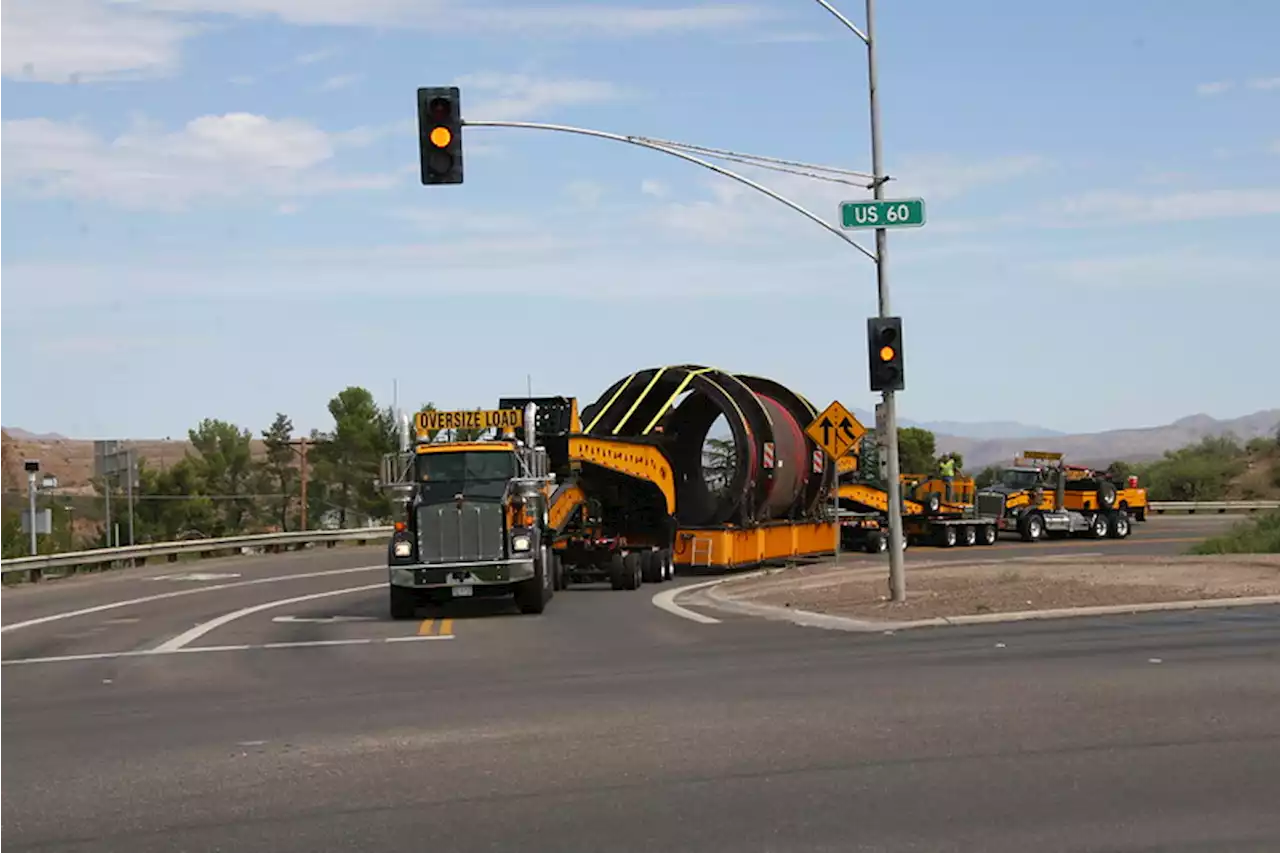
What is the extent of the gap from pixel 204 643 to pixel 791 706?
11.4m

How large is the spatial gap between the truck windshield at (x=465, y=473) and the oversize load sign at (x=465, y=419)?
1709 millimetres

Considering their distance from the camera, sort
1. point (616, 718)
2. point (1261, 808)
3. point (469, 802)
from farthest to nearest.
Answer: point (616, 718), point (469, 802), point (1261, 808)

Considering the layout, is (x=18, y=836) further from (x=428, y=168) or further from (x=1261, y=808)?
(x=428, y=168)

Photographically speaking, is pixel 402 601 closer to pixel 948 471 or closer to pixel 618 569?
pixel 618 569

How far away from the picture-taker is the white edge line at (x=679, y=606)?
78.6 ft

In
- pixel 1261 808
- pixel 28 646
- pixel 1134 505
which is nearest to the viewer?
pixel 1261 808

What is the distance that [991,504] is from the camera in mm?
52281

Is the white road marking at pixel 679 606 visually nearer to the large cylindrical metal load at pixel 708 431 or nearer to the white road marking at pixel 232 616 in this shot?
the large cylindrical metal load at pixel 708 431

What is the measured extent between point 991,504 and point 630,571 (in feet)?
76.5

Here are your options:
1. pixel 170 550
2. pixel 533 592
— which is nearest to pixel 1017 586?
pixel 533 592

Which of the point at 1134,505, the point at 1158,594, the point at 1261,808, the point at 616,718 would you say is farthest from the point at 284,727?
the point at 1134,505

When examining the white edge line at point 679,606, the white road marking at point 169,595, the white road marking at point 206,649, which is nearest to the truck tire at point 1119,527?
the white edge line at point 679,606

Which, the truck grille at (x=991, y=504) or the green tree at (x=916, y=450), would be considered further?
the green tree at (x=916, y=450)

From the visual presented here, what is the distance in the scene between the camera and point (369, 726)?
1259 cm
